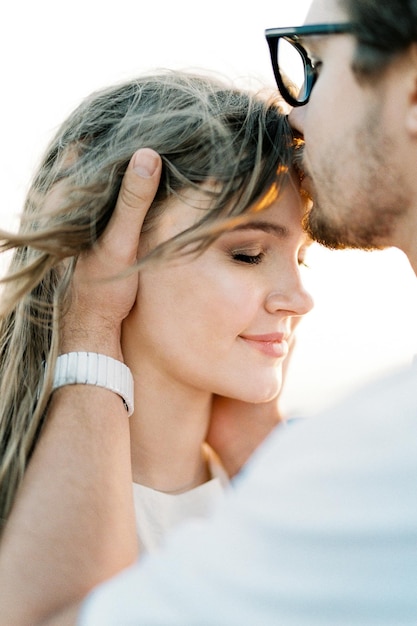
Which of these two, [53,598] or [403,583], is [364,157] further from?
[53,598]

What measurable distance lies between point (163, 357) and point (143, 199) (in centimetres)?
54

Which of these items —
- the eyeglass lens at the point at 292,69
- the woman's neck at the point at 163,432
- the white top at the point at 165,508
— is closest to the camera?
the eyeglass lens at the point at 292,69

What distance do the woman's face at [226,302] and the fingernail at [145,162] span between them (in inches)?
6.9

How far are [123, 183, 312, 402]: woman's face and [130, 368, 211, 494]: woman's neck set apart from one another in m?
0.07

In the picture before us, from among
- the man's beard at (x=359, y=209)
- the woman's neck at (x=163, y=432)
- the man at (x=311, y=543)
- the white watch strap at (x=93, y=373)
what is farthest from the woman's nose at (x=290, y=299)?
the man at (x=311, y=543)

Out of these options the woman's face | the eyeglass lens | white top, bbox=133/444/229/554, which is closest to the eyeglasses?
the eyeglass lens

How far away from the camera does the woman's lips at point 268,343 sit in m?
2.58

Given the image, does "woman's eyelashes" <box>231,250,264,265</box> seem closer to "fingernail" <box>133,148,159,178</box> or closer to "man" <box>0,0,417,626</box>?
"fingernail" <box>133,148,159,178</box>

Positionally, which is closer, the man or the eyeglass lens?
the man

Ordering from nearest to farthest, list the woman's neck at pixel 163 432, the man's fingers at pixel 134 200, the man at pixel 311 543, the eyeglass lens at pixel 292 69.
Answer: the man at pixel 311 543 < the eyeglass lens at pixel 292 69 < the man's fingers at pixel 134 200 < the woman's neck at pixel 163 432

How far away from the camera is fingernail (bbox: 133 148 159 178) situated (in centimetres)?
238

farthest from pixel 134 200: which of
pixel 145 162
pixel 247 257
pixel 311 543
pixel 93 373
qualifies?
pixel 311 543

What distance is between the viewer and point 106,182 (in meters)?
2.47

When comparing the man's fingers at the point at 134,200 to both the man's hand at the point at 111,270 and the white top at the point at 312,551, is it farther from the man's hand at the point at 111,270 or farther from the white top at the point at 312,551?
the white top at the point at 312,551
